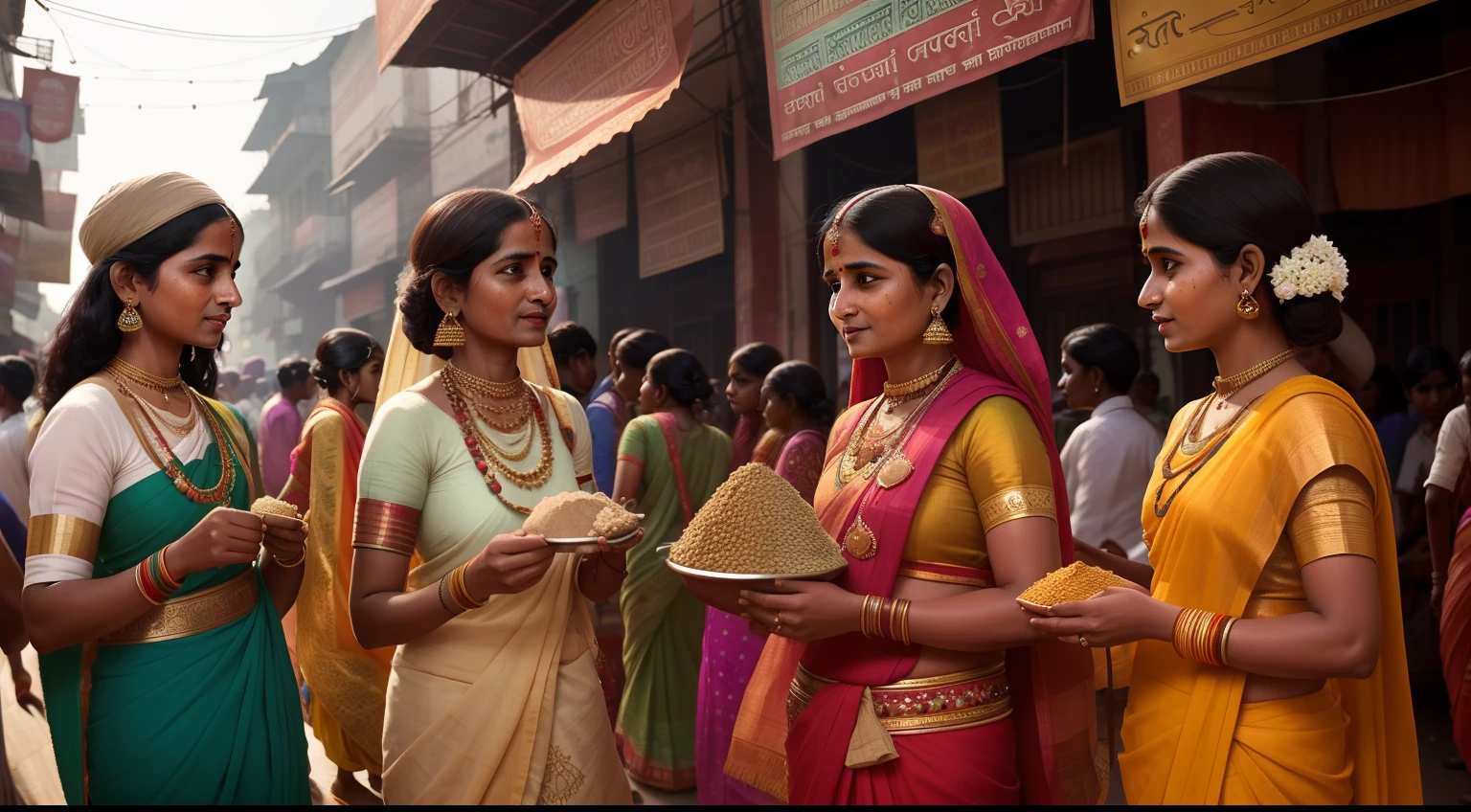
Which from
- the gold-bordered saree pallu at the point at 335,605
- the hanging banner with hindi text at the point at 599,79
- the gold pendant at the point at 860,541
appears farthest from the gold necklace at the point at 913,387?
the hanging banner with hindi text at the point at 599,79

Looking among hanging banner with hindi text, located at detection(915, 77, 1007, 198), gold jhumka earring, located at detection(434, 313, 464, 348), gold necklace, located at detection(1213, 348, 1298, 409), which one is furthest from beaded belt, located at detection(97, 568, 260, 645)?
hanging banner with hindi text, located at detection(915, 77, 1007, 198)

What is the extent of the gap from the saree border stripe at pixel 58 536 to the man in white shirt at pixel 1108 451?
3454mm

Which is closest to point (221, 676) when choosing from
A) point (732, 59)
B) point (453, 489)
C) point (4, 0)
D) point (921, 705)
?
point (453, 489)

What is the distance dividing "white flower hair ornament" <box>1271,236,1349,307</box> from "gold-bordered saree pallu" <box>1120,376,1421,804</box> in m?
0.16

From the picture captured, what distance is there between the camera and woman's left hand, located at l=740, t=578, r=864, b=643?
68.6 inches

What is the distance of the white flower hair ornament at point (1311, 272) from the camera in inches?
67.9

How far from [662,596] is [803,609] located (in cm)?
306

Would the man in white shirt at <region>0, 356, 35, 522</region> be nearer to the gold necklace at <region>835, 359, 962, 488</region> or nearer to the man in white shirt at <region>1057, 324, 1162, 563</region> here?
the gold necklace at <region>835, 359, 962, 488</region>

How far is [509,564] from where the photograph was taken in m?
1.75

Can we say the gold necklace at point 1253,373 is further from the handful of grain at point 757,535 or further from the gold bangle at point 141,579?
the gold bangle at point 141,579

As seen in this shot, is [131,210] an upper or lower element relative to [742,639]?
upper

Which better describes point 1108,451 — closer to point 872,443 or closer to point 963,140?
point 872,443

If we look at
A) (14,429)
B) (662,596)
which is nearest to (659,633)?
A: (662,596)

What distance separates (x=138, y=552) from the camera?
2.00 meters
